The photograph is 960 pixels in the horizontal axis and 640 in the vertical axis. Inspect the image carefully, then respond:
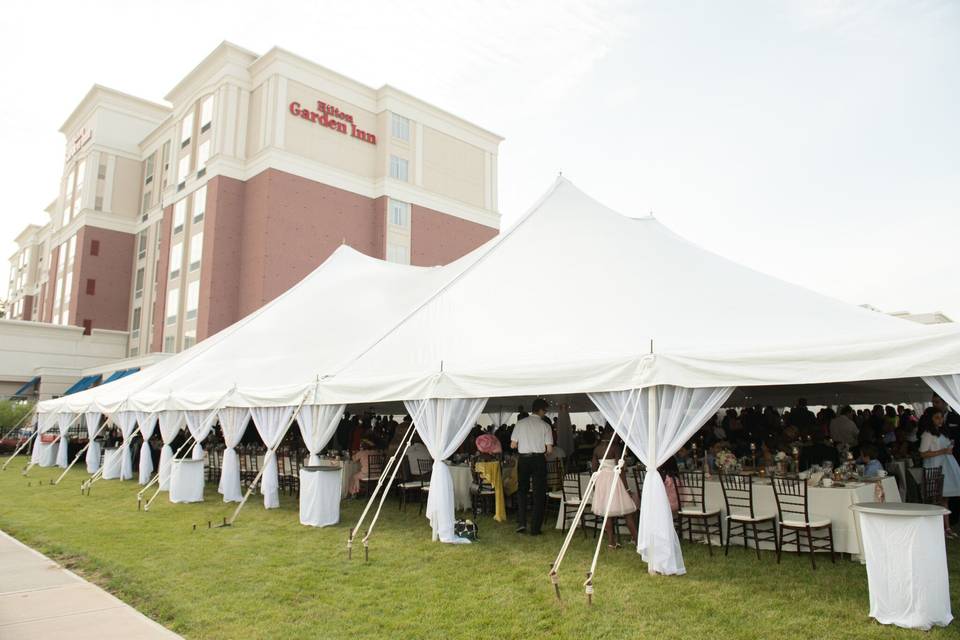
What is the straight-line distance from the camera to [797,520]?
6.63 metres

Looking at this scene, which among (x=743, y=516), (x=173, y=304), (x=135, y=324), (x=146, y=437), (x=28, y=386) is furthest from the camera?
(x=135, y=324)

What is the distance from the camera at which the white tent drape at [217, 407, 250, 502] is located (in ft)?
38.0

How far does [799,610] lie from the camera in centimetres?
494

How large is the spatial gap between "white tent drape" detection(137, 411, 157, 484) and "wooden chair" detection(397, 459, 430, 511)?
19.2 ft

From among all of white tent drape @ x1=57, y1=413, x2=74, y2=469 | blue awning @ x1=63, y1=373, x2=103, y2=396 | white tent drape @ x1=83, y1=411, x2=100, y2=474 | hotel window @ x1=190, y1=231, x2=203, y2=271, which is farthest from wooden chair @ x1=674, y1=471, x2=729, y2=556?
blue awning @ x1=63, y1=373, x2=103, y2=396

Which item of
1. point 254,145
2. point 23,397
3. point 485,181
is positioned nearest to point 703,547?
point 254,145

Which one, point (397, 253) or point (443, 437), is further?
point (397, 253)

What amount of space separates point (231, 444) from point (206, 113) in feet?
81.8

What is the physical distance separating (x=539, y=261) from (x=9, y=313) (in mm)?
74429

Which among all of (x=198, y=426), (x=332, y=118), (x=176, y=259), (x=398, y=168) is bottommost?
(x=198, y=426)

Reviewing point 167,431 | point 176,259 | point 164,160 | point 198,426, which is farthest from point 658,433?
point 164,160

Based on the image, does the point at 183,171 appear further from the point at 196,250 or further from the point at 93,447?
the point at 93,447

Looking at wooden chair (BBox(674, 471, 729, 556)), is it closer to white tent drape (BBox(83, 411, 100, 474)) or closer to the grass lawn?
the grass lawn

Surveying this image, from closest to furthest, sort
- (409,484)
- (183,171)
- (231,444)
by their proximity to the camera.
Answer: (409,484) → (231,444) → (183,171)
